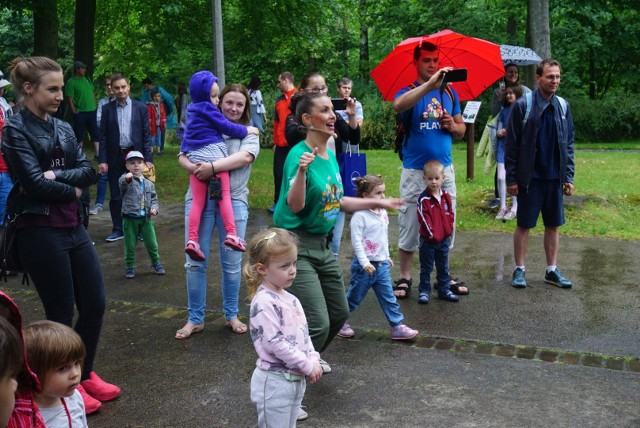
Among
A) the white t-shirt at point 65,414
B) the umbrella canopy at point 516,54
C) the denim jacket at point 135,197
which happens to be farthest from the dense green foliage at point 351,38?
the white t-shirt at point 65,414

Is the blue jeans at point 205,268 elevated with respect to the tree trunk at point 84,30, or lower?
lower

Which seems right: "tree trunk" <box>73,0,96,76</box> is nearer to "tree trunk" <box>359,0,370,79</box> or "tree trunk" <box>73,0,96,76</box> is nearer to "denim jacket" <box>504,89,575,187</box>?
"denim jacket" <box>504,89,575,187</box>

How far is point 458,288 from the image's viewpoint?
6.98 meters

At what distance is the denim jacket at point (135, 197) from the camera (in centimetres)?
789

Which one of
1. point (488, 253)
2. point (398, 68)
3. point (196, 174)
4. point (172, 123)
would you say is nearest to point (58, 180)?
point (196, 174)

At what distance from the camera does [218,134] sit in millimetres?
5902

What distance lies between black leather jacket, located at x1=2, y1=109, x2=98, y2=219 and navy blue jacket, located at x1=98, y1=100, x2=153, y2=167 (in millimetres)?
5001

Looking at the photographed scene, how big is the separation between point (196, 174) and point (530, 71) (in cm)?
1060

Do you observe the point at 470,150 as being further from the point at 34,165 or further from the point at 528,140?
the point at 34,165

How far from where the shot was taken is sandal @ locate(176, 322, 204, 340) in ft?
19.2

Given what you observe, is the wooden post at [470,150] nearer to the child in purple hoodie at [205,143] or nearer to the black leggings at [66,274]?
the child in purple hoodie at [205,143]

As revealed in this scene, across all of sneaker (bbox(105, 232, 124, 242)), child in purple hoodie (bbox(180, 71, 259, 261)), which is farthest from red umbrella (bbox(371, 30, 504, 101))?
sneaker (bbox(105, 232, 124, 242))

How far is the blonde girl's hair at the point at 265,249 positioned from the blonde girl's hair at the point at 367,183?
1.97m

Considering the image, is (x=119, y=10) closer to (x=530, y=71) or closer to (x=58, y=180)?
(x=530, y=71)
